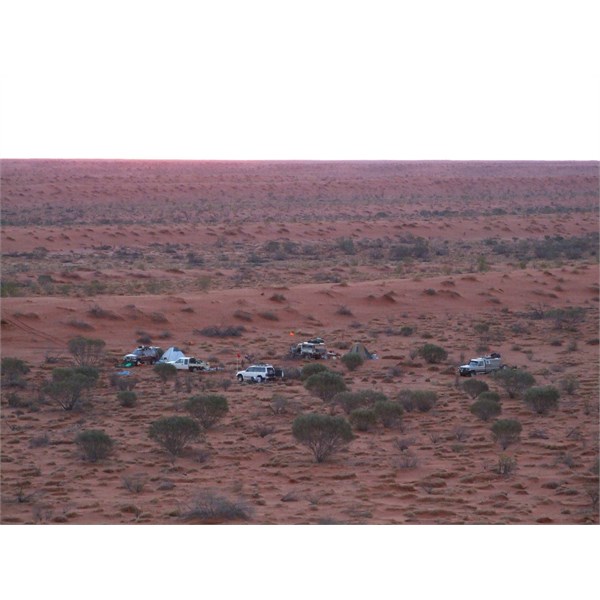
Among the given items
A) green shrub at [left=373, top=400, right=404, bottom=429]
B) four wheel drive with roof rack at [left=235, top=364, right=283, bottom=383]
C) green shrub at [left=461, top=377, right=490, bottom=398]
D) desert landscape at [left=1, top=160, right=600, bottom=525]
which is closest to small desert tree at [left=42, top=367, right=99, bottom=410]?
desert landscape at [left=1, top=160, right=600, bottom=525]

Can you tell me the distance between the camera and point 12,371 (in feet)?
90.0

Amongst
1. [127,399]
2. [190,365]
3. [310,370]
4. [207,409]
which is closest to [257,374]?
[310,370]

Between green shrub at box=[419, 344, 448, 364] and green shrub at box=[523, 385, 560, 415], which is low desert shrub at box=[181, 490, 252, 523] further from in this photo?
green shrub at box=[419, 344, 448, 364]

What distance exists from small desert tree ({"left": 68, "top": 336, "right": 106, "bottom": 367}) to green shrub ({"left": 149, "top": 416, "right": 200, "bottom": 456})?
1002 centimetres

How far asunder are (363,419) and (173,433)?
4.83m

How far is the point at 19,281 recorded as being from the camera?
4497 centimetres

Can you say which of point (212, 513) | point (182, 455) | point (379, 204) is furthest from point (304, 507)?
point (379, 204)

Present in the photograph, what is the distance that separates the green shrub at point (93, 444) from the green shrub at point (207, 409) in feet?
9.87

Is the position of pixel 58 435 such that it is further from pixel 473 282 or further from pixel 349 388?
pixel 473 282

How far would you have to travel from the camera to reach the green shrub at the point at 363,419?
2214 centimetres

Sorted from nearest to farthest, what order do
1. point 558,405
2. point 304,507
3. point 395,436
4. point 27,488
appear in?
point 304,507 → point 27,488 → point 395,436 → point 558,405

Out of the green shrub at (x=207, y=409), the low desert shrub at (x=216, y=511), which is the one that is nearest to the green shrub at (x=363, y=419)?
the green shrub at (x=207, y=409)

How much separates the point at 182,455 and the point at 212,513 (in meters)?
4.98

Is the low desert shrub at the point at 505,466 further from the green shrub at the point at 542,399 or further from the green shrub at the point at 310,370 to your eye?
the green shrub at the point at 310,370
